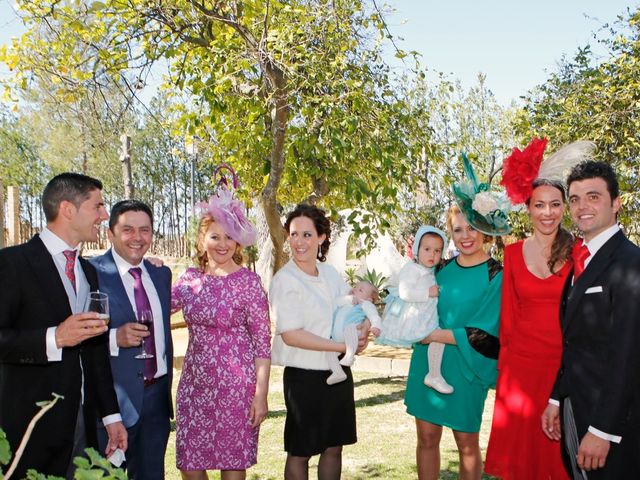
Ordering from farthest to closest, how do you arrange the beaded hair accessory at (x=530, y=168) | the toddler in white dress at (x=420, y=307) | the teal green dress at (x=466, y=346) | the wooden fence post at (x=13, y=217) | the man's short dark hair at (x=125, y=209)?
1. the wooden fence post at (x=13, y=217)
2. the toddler in white dress at (x=420, y=307)
3. the teal green dress at (x=466, y=346)
4. the man's short dark hair at (x=125, y=209)
5. the beaded hair accessory at (x=530, y=168)

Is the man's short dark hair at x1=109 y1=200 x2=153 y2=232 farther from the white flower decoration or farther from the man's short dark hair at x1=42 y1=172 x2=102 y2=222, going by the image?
the white flower decoration

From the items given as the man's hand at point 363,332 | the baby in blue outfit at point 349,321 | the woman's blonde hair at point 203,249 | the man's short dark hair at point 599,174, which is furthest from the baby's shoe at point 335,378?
the man's short dark hair at point 599,174

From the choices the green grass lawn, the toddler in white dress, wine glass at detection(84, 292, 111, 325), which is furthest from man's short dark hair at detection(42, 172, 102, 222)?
the green grass lawn

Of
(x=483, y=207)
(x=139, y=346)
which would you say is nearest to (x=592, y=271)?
(x=483, y=207)

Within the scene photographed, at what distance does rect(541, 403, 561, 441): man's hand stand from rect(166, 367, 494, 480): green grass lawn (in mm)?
2031

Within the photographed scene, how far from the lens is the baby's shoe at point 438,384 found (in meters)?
3.96

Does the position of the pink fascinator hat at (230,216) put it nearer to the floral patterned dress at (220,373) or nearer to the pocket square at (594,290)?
the floral patterned dress at (220,373)

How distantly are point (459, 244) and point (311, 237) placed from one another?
36.3 inches

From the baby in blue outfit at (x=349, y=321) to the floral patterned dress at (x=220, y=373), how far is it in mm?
407

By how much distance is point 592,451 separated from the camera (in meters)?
2.80

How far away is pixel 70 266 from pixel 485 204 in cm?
239

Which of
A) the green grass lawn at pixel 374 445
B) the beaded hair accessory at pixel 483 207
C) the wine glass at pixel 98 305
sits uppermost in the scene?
the beaded hair accessory at pixel 483 207

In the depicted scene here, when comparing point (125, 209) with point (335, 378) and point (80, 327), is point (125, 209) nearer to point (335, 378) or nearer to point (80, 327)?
point (80, 327)

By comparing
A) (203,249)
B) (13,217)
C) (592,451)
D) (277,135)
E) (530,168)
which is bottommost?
(592,451)
